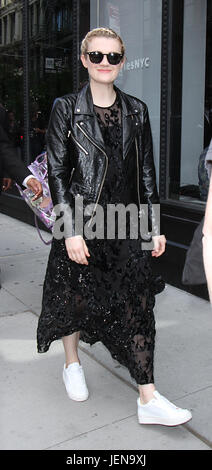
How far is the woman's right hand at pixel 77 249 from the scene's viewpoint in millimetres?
A: 2695

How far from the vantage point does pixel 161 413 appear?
8.96 feet

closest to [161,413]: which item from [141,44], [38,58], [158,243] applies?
[158,243]

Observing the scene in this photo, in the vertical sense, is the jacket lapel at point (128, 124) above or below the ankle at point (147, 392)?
above

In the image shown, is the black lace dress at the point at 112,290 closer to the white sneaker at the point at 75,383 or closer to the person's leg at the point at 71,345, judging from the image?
the person's leg at the point at 71,345

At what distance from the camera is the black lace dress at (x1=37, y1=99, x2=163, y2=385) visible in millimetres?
2801

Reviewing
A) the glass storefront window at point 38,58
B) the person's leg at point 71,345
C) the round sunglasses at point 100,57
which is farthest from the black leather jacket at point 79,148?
the glass storefront window at point 38,58

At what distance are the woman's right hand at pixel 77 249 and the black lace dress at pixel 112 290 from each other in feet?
0.50

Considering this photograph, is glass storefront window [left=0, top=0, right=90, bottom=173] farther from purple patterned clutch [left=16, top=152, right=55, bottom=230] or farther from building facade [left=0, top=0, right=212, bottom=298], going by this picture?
purple patterned clutch [left=16, top=152, right=55, bottom=230]

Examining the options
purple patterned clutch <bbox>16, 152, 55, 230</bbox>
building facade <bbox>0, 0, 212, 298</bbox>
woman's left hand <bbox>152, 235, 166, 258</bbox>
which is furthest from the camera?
building facade <bbox>0, 0, 212, 298</bbox>

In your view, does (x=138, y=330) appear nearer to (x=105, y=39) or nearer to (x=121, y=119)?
(x=121, y=119)

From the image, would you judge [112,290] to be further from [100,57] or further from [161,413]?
[100,57]

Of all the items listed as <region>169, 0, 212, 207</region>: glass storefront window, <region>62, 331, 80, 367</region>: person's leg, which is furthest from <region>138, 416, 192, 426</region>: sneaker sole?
<region>169, 0, 212, 207</region>: glass storefront window

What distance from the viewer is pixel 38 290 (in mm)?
5215

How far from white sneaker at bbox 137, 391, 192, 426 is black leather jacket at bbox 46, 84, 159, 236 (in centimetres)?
97
